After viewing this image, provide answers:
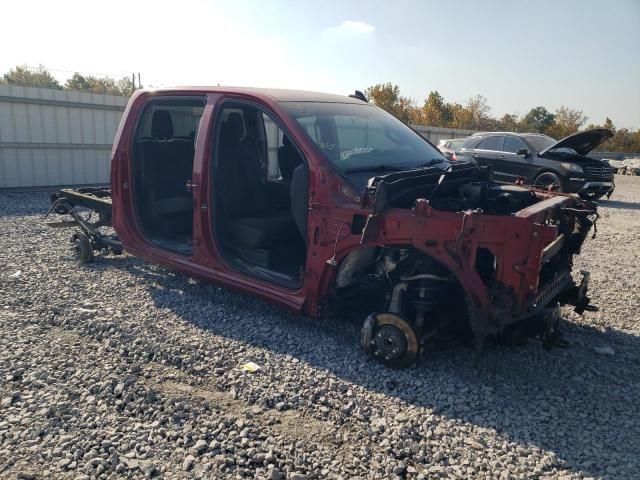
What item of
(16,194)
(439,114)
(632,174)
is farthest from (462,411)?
(439,114)

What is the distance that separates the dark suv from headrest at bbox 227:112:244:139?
878cm

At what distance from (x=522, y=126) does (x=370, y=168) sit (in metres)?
50.8

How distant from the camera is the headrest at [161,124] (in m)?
5.64

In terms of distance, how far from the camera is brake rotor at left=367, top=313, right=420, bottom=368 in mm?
3623

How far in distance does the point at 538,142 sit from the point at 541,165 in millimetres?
980

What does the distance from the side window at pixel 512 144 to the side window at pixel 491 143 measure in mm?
178

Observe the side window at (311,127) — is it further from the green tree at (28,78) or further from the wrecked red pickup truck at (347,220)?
the green tree at (28,78)

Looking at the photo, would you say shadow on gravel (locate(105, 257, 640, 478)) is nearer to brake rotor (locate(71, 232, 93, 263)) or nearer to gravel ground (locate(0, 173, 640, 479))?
gravel ground (locate(0, 173, 640, 479))

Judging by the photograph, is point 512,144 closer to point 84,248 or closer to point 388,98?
point 84,248

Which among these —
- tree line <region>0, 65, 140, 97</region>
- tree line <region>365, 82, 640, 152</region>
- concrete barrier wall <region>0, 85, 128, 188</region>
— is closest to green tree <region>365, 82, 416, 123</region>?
tree line <region>365, 82, 640, 152</region>

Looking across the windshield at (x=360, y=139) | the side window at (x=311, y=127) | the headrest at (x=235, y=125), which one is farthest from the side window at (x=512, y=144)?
the side window at (x=311, y=127)

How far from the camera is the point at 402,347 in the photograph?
365cm

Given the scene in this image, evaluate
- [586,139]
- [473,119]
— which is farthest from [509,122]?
→ [586,139]

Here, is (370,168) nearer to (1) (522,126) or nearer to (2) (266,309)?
(2) (266,309)
